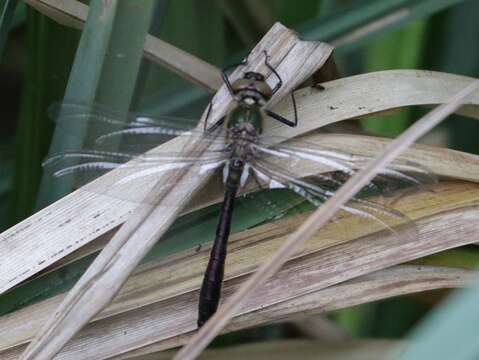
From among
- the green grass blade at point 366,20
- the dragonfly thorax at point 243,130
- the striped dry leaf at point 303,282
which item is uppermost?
the green grass blade at point 366,20

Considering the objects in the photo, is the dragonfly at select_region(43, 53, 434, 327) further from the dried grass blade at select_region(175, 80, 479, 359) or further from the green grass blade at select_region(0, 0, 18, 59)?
the dried grass blade at select_region(175, 80, 479, 359)

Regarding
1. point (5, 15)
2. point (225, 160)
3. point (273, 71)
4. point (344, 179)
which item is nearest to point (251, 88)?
point (273, 71)

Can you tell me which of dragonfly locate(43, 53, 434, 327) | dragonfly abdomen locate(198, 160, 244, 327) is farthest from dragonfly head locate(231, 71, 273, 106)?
dragonfly abdomen locate(198, 160, 244, 327)

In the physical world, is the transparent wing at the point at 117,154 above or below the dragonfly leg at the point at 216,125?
below

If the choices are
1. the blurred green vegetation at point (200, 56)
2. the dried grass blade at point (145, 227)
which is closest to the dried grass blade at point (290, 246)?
the dried grass blade at point (145, 227)

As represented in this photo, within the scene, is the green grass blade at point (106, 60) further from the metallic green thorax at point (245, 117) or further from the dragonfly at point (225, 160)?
the metallic green thorax at point (245, 117)

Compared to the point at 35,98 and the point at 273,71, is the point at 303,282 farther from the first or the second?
the point at 35,98

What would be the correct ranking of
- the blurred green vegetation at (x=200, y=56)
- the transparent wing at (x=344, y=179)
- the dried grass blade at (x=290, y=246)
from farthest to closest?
the blurred green vegetation at (x=200, y=56), the transparent wing at (x=344, y=179), the dried grass blade at (x=290, y=246)
